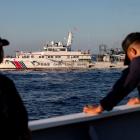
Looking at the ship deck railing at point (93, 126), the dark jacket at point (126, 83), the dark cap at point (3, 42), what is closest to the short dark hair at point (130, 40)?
the dark jacket at point (126, 83)

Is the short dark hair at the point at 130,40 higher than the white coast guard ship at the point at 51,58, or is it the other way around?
the short dark hair at the point at 130,40

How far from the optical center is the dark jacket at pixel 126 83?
13.1 feet

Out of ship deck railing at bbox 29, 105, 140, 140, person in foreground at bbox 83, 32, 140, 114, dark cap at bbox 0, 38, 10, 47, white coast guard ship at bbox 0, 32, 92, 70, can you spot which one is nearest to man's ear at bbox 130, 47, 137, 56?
person in foreground at bbox 83, 32, 140, 114

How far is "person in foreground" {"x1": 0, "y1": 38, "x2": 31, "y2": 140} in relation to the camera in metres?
2.98

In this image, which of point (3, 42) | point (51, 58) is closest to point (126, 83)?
point (3, 42)

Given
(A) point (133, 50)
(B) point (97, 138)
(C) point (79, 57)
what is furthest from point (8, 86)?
(C) point (79, 57)

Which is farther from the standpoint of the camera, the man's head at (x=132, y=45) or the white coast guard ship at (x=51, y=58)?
the white coast guard ship at (x=51, y=58)

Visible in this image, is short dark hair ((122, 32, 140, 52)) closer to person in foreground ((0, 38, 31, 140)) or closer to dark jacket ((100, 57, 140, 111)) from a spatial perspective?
dark jacket ((100, 57, 140, 111))

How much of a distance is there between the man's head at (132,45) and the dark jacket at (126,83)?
52 millimetres

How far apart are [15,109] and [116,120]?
5.67 ft

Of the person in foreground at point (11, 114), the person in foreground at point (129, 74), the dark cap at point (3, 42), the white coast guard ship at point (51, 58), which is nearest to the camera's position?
the person in foreground at point (11, 114)

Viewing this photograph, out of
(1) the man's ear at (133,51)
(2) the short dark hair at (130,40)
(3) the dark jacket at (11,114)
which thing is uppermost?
(2) the short dark hair at (130,40)

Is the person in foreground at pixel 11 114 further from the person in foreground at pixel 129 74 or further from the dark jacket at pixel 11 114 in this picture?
the person in foreground at pixel 129 74

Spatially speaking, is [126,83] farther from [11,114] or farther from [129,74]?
[11,114]
